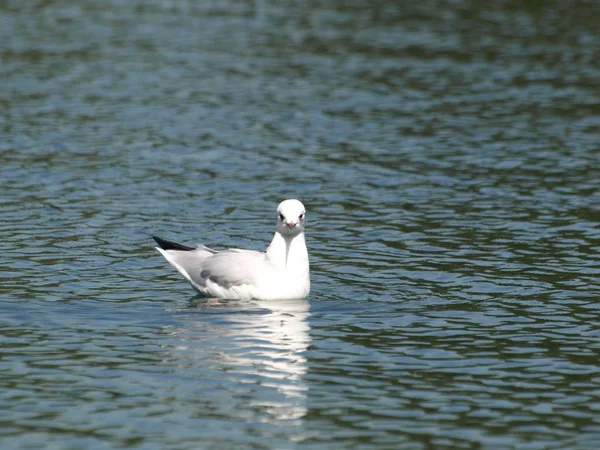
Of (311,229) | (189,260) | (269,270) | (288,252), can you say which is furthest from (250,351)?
(311,229)

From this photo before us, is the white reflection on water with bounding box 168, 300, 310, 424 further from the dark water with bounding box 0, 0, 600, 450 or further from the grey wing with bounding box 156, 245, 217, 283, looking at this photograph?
the grey wing with bounding box 156, 245, 217, 283

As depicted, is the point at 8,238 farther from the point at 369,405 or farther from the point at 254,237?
the point at 369,405

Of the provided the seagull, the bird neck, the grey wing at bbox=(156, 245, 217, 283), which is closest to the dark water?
the seagull

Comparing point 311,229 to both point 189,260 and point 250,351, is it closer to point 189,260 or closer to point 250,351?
point 189,260

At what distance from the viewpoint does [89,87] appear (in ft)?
124

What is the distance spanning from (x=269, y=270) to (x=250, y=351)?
277 centimetres

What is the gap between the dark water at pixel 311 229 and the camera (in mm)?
13797

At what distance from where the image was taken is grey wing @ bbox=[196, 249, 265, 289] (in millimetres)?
18422

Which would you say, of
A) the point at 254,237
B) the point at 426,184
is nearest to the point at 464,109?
the point at 426,184

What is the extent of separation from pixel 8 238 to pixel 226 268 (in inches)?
220

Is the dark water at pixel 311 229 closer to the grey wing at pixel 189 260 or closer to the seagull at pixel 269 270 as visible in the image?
the seagull at pixel 269 270

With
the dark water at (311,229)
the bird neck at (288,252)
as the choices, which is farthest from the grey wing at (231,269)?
the dark water at (311,229)

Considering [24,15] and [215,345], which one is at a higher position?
[24,15]

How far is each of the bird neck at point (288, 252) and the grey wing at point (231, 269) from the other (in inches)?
9.6
